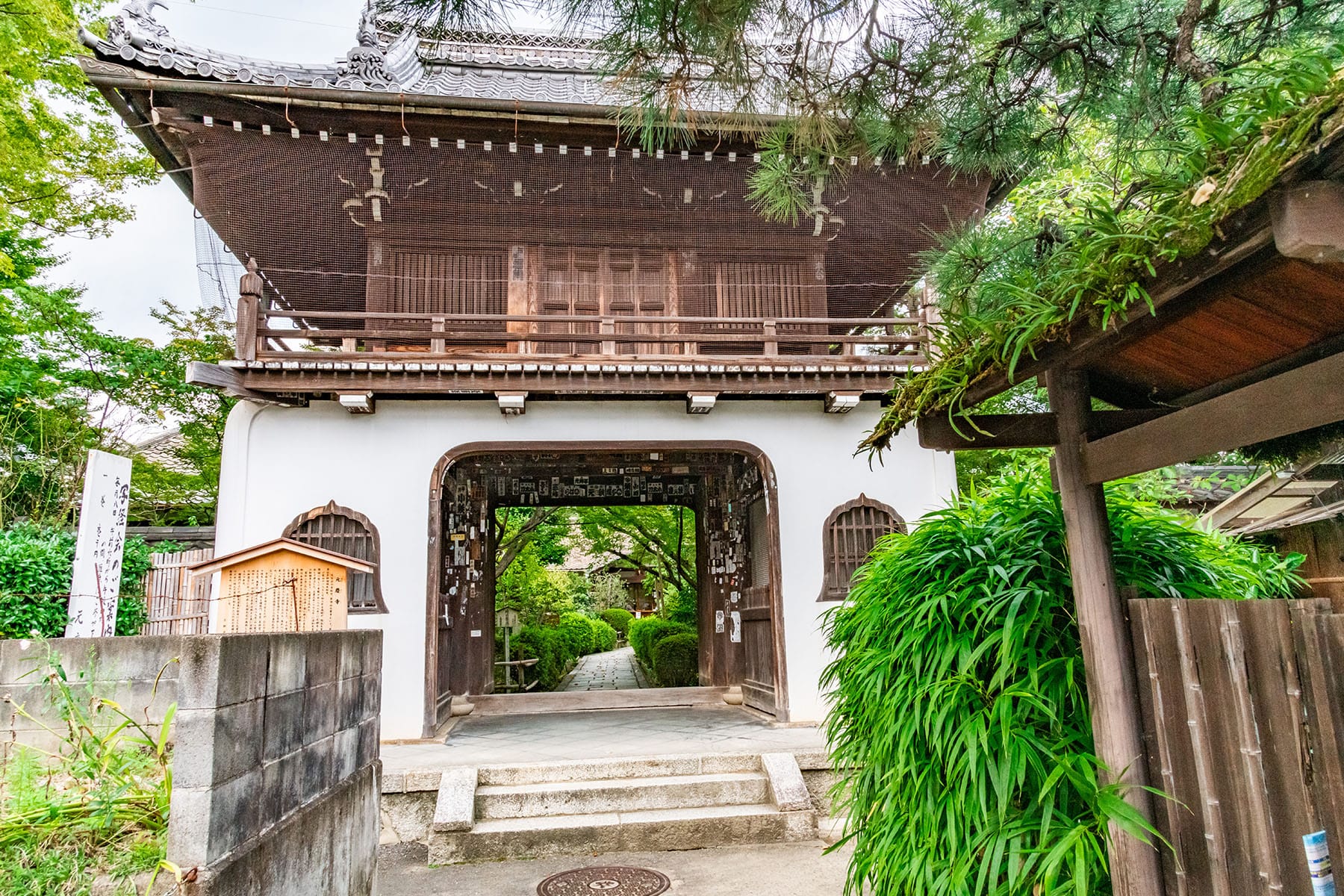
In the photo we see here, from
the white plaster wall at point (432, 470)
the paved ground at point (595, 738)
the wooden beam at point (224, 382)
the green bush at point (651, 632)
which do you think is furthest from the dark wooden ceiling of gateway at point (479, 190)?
the green bush at point (651, 632)

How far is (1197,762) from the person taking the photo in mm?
2191

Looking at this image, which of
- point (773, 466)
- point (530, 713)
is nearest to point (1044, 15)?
point (773, 466)

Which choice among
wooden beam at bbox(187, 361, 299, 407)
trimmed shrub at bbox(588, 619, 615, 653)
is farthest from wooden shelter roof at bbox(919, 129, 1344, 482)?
trimmed shrub at bbox(588, 619, 615, 653)

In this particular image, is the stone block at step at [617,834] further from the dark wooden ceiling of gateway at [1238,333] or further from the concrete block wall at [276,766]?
the dark wooden ceiling of gateway at [1238,333]

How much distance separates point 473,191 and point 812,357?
12.4 ft

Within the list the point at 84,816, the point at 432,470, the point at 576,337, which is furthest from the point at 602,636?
the point at 84,816

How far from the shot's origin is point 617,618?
94.1 feet

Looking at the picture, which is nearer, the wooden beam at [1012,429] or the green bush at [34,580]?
the wooden beam at [1012,429]

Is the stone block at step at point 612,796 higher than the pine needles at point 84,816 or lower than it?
lower

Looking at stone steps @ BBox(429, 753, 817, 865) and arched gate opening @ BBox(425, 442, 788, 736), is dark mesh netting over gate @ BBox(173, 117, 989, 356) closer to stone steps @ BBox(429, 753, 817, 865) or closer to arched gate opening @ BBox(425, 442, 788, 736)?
arched gate opening @ BBox(425, 442, 788, 736)

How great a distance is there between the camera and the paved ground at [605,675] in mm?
14891

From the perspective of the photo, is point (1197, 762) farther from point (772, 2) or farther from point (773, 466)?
point (773, 466)

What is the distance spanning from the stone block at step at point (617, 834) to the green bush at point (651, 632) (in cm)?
887

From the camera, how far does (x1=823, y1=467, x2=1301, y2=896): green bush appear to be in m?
2.46
